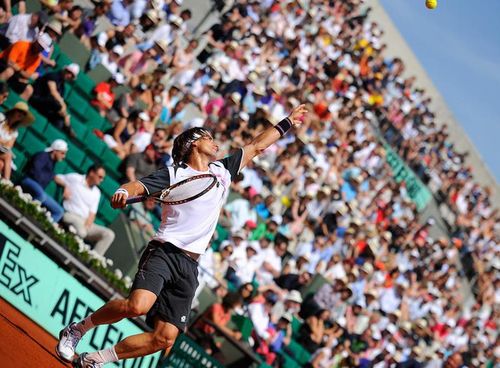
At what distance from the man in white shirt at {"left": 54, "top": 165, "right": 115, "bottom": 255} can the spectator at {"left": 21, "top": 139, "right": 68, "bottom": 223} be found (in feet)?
0.60

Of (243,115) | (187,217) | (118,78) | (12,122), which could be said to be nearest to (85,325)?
(187,217)

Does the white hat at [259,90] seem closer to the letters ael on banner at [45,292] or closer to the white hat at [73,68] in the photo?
the white hat at [73,68]

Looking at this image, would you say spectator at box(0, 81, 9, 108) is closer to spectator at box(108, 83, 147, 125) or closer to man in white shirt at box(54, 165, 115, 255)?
man in white shirt at box(54, 165, 115, 255)

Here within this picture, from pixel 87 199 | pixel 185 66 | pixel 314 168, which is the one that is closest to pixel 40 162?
pixel 87 199

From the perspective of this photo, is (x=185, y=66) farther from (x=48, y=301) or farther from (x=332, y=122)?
(x=48, y=301)

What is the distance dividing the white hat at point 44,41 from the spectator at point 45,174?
5.96 ft

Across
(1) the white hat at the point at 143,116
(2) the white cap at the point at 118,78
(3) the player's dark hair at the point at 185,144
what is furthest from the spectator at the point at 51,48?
(3) the player's dark hair at the point at 185,144

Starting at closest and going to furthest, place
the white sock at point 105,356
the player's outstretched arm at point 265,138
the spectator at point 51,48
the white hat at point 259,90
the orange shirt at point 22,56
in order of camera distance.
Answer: the white sock at point 105,356, the player's outstretched arm at point 265,138, the orange shirt at point 22,56, the spectator at point 51,48, the white hat at point 259,90

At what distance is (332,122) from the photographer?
64.1 ft

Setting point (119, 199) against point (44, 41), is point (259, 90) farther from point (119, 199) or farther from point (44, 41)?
point (119, 199)

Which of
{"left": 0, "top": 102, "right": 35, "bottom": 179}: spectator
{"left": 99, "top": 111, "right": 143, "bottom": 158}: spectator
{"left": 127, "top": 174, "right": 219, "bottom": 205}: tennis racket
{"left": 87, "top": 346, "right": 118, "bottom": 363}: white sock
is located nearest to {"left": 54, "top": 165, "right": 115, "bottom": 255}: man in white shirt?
{"left": 0, "top": 102, "right": 35, "bottom": 179}: spectator

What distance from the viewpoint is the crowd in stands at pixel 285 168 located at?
1157 centimetres

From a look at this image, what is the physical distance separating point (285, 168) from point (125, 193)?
425 inches

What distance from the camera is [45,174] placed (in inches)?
400
